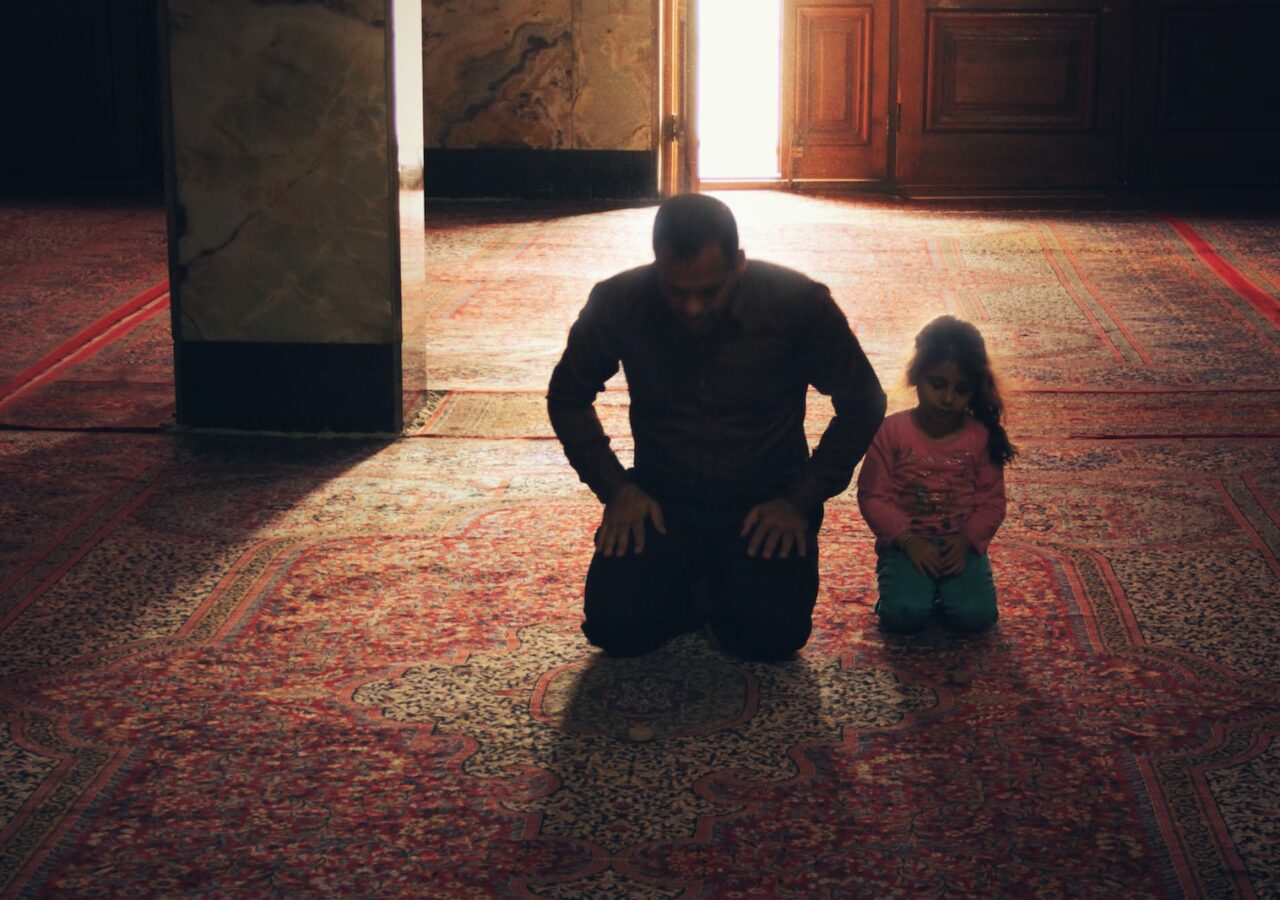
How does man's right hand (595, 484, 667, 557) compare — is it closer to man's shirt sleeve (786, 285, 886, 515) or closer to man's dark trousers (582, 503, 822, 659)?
man's dark trousers (582, 503, 822, 659)

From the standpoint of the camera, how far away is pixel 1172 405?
5.11m

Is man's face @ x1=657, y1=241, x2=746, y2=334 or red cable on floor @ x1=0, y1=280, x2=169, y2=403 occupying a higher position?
man's face @ x1=657, y1=241, x2=746, y2=334

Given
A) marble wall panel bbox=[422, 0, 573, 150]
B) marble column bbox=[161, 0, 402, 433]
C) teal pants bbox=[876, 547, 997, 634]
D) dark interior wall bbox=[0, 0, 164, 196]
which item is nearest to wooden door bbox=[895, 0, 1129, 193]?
marble wall panel bbox=[422, 0, 573, 150]

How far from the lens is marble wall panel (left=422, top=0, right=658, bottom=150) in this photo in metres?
10.5

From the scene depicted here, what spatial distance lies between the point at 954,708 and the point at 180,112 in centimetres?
293

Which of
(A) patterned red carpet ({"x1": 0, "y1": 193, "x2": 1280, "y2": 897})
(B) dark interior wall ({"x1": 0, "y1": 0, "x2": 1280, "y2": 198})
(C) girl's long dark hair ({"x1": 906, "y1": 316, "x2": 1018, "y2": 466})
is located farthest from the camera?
(B) dark interior wall ({"x1": 0, "y1": 0, "x2": 1280, "y2": 198})

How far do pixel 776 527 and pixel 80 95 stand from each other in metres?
9.35

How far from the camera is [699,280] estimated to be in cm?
275

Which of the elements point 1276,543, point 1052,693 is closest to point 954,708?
point 1052,693

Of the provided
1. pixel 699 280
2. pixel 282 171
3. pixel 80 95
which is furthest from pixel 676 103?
pixel 699 280

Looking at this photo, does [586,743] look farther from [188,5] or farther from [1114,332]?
[1114,332]

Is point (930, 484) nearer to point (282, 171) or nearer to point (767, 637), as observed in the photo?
point (767, 637)

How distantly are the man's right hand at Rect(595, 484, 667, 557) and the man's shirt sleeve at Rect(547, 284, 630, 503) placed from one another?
37 millimetres

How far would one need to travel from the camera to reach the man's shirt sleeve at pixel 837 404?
3.01m
